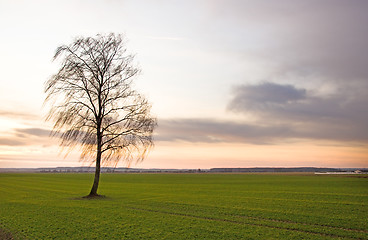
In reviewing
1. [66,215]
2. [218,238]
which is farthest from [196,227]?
[66,215]

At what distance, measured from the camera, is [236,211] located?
919 inches

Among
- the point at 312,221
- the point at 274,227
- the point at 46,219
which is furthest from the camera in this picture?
the point at 46,219

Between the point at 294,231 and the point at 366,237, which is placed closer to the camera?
the point at 366,237

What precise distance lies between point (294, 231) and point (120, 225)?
1047 cm

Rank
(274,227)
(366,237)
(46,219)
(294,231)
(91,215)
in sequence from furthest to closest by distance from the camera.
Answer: (91,215), (46,219), (274,227), (294,231), (366,237)

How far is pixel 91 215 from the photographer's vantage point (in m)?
21.8

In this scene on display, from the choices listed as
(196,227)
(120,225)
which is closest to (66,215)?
(120,225)

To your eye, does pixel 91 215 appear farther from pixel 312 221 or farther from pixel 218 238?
pixel 312 221

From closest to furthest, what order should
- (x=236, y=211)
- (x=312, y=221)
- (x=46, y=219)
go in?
(x=312, y=221), (x=46, y=219), (x=236, y=211)

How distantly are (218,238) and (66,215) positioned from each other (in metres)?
12.9

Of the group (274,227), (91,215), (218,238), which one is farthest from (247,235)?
(91,215)

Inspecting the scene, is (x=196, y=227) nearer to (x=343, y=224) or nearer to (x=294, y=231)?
(x=294, y=231)

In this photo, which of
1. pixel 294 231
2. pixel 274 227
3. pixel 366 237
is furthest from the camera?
pixel 274 227

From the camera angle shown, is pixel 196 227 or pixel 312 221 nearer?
pixel 196 227
